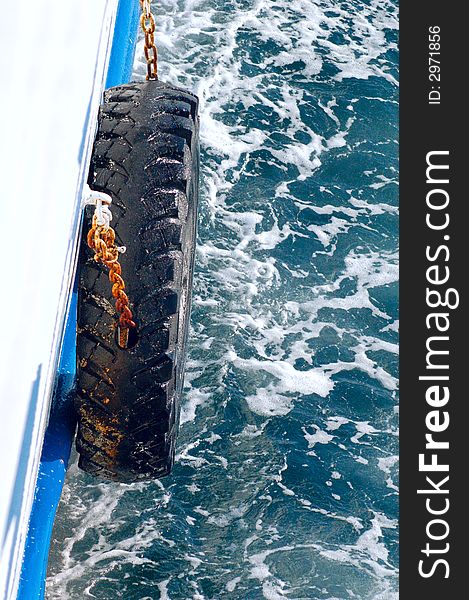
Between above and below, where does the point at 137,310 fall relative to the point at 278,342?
below

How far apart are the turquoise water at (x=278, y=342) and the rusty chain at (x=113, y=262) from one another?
145 centimetres

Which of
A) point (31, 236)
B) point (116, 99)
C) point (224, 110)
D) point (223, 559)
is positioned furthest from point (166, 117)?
point (224, 110)

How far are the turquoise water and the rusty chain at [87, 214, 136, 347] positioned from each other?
1.45m

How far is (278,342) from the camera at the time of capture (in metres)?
7.30

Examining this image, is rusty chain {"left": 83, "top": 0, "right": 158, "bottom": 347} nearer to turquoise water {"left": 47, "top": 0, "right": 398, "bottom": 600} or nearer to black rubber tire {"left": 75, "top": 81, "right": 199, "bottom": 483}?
black rubber tire {"left": 75, "top": 81, "right": 199, "bottom": 483}

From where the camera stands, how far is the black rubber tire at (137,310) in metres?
5.23

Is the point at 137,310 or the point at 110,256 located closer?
the point at 110,256

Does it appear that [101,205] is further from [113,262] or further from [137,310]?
[137,310]

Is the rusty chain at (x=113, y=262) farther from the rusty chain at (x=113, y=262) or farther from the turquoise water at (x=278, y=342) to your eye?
the turquoise water at (x=278, y=342)

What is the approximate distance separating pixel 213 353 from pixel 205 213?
124cm

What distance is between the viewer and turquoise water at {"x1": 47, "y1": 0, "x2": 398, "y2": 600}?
20.1 feet

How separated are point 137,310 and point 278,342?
2.16 metres

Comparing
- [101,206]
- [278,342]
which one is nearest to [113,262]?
[101,206]

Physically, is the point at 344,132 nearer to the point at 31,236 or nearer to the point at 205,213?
the point at 205,213
